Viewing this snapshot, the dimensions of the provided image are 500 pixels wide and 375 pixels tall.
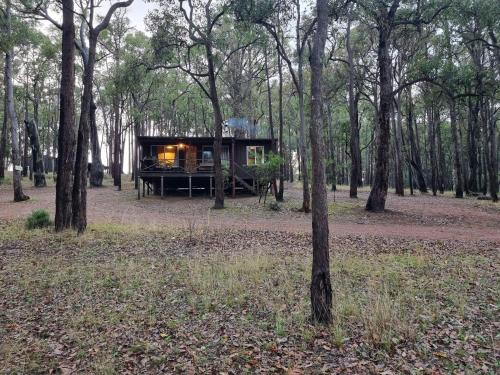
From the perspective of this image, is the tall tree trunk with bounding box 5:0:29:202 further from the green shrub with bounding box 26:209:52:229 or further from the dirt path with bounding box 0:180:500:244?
the green shrub with bounding box 26:209:52:229

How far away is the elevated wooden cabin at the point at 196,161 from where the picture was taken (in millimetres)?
25938

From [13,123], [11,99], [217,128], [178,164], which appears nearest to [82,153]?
[217,128]

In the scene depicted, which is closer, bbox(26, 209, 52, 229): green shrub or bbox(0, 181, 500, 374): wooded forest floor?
bbox(0, 181, 500, 374): wooded forest floor

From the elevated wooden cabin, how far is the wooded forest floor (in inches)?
546

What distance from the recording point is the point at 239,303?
6141mm

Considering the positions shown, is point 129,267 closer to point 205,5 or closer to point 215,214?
point 215,214

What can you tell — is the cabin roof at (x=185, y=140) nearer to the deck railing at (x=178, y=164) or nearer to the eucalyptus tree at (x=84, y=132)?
the deck railing at (x=178, y=164)

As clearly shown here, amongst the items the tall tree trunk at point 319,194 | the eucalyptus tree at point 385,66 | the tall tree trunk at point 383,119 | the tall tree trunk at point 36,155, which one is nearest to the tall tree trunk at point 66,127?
the tall tree trunk at point 319,194

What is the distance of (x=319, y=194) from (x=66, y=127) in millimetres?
10056

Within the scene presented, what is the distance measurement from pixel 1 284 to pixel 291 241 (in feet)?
25.1

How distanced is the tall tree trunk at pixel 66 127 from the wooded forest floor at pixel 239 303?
1042mm

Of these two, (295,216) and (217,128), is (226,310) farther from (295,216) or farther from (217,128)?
(217,128)

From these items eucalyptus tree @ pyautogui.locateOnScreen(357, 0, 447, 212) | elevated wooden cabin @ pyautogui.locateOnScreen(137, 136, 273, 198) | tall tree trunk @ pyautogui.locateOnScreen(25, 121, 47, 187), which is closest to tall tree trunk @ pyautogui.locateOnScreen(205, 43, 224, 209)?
elevated wooden cabin @ pyautogui.locateOnScreen(137, 136, 273, 198)

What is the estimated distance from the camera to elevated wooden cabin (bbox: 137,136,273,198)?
25938 mm
